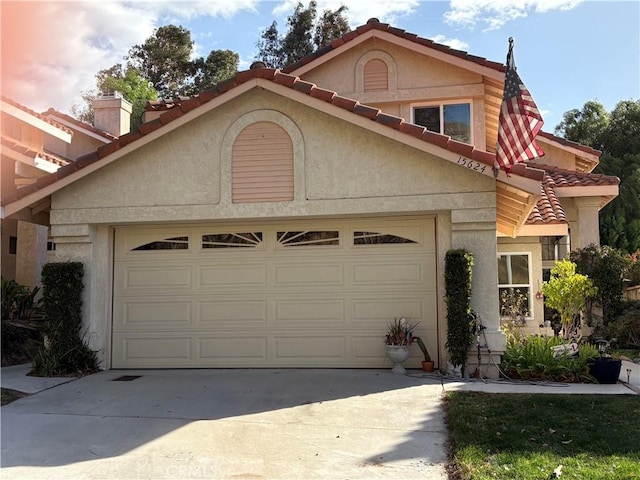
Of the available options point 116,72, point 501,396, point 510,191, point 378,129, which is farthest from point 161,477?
point 116,72

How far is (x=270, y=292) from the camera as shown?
31.0 ft

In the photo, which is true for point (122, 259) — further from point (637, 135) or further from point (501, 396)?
point (637, 135)

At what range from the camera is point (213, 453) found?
201 inches

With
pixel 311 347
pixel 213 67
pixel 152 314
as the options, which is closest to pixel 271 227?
pixel 311 347

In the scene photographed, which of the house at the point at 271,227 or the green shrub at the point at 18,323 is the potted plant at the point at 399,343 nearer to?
the house at the point at 271,227

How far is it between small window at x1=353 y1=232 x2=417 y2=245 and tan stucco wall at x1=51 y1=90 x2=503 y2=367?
604 millimetres

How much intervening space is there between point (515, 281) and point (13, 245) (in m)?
12.2

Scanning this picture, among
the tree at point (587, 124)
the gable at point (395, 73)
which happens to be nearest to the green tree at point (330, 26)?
the tree at point (587, 124)

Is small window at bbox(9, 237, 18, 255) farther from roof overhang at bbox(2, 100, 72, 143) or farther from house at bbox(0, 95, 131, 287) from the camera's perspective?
roof overhang at bbox(2, 100, 72, 143)

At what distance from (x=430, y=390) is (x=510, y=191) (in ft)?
10.8

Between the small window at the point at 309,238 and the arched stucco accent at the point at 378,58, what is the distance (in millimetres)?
5224

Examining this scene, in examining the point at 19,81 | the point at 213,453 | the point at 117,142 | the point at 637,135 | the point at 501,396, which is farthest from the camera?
the point at 637,135

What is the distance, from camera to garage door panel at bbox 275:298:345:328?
926 centimetres

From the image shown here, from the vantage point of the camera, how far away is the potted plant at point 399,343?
28.0 ft
